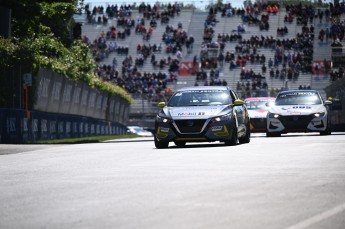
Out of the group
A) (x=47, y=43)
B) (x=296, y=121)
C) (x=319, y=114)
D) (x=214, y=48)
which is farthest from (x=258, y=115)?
(x=214, y=48)

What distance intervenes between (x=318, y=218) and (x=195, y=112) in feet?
45.1

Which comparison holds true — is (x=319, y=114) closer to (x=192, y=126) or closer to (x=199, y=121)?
(x=199, y=121)

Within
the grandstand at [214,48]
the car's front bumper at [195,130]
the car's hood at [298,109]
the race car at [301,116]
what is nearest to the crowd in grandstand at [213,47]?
the grandstand at [214,48]

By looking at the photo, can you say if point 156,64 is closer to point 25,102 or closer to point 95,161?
point 25,102

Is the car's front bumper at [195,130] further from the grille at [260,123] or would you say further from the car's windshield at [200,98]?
the grille at [260,123]

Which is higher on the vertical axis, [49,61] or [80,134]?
[49,61]

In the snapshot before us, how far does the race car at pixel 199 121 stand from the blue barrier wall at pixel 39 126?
282 inches

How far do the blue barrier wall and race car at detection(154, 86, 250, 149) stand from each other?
7.16 m

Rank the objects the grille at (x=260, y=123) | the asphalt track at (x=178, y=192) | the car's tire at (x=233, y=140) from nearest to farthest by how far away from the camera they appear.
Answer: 1. the asphalt track at (x=178, y=192)
2. the car's tire at (x=233, y=140)
3. the grille at (x=260, y=123)

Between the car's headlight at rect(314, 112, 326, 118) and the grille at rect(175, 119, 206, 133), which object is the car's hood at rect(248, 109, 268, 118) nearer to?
the car's headlight at rect(314, 112, 326, 118)

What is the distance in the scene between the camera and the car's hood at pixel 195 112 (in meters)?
21.4

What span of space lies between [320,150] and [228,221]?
1131 cm

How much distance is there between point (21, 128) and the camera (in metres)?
28.9

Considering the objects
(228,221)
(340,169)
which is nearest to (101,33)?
(340,169)
